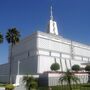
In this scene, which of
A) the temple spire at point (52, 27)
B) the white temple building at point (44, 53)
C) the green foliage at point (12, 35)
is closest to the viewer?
the green foliage at point (12, 35)

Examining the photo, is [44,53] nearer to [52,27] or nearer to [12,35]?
[52,27]

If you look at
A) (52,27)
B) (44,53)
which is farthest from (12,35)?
(52,27)

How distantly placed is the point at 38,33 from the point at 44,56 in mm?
12347

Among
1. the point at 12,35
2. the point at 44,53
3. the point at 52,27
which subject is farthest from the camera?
the point at 52,27

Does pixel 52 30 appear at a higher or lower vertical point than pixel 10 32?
higher

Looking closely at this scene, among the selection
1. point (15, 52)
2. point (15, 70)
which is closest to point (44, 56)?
point (15, 70)

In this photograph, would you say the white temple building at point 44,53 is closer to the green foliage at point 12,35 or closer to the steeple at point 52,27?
the steeple at point 52,27

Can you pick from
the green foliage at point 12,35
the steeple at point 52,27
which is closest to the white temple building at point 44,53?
the steeple at point 52,27

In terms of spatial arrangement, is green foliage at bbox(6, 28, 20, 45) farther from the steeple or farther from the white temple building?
the steeple

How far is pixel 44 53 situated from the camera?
341ft

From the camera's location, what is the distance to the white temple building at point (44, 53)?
322 feet

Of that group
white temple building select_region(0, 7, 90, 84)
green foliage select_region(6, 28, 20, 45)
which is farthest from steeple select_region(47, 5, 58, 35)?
green foliage select_region(6, 28, 20, 45)

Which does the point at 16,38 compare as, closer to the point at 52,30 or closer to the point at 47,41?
the point at 47,41

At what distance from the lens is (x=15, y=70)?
10869cm
